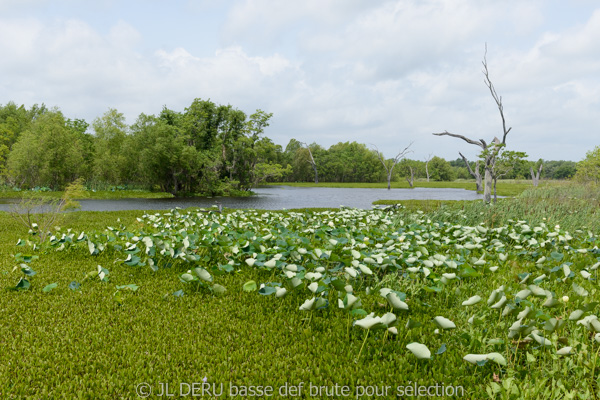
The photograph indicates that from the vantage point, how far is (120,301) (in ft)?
13.0

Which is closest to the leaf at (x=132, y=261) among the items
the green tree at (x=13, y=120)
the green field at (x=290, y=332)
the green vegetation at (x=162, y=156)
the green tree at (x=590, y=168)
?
the green field at (x=290, y=332)

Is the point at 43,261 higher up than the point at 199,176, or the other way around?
the point at 199,176

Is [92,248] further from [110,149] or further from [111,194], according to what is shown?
[110,149]

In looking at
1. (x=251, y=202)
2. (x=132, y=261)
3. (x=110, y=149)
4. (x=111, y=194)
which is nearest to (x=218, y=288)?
(x=132, y=261)

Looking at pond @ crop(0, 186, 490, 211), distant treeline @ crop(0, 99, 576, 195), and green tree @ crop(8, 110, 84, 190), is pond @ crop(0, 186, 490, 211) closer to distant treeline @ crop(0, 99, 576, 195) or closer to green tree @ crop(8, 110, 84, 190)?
distant treeline @ crop(0, 99, 576, 195)

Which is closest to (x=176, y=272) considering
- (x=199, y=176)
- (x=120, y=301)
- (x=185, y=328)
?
(x=120, y=301)

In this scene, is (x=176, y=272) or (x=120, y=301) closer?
(x=120, y=301)

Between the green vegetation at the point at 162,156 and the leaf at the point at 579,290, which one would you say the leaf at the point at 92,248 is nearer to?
the leaf at the point at 579,290

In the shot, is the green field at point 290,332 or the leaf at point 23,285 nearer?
the green field at point 290,332

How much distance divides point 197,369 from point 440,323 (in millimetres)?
1992

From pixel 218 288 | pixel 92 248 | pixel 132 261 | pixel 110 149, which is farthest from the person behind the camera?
pixel 110 149

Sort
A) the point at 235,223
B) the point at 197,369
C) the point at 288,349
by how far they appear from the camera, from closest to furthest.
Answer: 1. the point at 197,369
2. the point at 288,349
3. the point at 235,223

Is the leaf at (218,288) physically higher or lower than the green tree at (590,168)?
lower

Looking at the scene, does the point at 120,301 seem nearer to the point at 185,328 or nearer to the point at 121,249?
the point at 185,328
